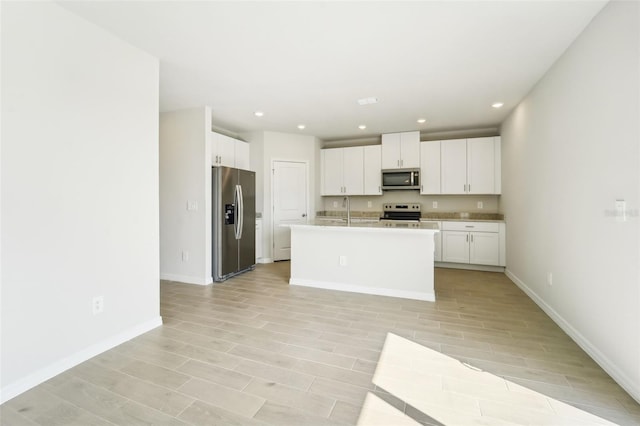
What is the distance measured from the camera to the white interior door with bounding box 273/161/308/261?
557 centimetres

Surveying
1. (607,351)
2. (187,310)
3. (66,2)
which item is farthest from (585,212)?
(66,2)

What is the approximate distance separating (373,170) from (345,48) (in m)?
3.39

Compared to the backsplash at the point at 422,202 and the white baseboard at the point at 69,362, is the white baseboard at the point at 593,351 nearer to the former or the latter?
the backsplash at the point at 422,202

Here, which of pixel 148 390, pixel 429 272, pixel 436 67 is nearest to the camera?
pixel 148 390

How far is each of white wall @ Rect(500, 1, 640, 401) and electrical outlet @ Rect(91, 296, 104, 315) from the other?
3581 millimetres

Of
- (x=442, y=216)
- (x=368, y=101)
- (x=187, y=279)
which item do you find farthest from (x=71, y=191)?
(x=442, y=216)

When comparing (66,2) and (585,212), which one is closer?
(66,2)

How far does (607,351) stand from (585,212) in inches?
39.2

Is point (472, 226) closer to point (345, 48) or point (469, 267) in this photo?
point (469, 267)

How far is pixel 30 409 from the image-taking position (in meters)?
1.60

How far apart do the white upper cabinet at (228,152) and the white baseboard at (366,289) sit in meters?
2.29

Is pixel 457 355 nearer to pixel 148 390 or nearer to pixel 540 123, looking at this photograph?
pixel 148 390

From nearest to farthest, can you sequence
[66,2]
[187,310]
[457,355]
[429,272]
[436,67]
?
[66,2] < [457,355] < [436,67] < [187,310] < [429,272]

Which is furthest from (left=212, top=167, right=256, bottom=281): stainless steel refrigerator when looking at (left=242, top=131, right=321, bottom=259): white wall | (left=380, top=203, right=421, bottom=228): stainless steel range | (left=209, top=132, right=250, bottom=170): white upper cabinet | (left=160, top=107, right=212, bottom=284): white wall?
(left=380, top=203, right=421, bottom=228): stainless steel range
